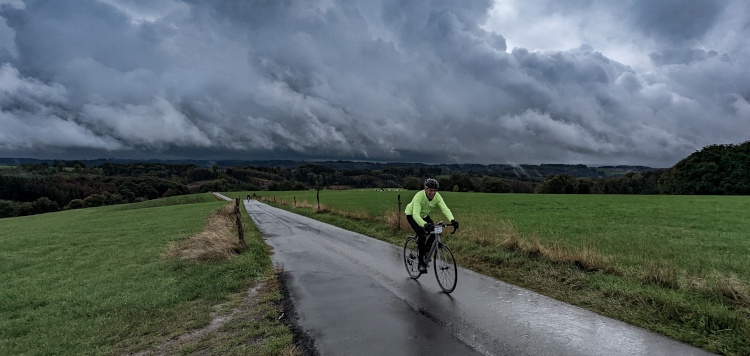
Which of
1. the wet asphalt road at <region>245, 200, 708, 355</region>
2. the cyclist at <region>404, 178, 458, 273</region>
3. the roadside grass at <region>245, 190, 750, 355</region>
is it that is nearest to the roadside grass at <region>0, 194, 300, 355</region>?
the wet asphalt road at <region>245, 200, 708, 355</region>

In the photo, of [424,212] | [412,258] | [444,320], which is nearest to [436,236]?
[424,212]

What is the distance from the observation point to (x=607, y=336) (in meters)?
5.60

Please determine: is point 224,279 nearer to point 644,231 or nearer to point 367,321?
point 367,321

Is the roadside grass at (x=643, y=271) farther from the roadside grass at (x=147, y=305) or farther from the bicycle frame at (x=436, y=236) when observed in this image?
the roadside grass at (x=147, y=305)

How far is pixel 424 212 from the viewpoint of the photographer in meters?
9.23

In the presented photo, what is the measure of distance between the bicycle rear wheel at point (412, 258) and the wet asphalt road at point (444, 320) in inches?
9.5

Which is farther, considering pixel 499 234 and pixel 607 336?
pixel 499 234

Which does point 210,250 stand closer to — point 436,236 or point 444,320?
point 436,236

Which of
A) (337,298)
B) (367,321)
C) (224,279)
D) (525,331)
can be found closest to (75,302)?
(224,279)

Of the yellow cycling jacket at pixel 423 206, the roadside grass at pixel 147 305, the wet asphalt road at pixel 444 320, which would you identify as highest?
the yellow cycling jacket at pixel 423 206

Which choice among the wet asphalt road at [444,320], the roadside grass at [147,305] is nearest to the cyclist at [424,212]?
the wet asphalt road at [444,320]

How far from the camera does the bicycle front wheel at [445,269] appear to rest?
821cm

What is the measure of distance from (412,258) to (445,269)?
136cm

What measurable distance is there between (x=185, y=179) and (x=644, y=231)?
21404cm
